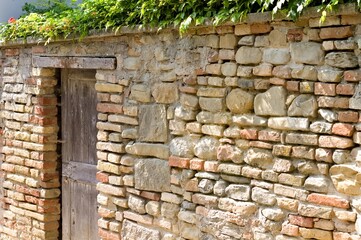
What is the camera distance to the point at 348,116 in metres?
3.68

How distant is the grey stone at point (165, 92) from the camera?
4773mm

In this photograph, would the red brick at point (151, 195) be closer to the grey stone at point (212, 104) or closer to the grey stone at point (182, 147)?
the grey stone at point (182, 147)

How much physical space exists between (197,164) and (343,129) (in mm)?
1206

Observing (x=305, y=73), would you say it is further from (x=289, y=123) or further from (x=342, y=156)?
(x=342, y=156)

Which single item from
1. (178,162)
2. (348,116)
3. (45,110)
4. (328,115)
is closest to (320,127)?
(328,115)

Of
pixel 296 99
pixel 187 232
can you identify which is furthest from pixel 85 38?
pixel 296 99

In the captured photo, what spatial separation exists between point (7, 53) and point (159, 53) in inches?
93.6

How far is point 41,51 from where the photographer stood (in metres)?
6.15

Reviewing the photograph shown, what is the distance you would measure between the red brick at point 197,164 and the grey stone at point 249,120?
0.43 meters

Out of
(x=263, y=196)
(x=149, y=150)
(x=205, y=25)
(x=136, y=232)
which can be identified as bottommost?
(x=136, y=232)

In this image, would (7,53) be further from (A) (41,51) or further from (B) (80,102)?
(B) (80,102)

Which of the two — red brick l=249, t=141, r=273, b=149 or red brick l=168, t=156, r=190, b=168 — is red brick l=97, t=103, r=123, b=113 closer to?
red brick l=168, t=156, r=190, b=168

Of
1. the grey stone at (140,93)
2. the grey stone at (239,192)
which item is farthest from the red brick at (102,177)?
the grey stone at (239,192)

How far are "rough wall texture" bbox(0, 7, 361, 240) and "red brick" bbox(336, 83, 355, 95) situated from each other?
0.01 metres
